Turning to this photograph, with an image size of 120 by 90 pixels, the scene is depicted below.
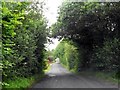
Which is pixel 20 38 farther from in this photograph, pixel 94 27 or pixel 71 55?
pixel 71 55

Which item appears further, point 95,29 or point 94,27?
point 95,29

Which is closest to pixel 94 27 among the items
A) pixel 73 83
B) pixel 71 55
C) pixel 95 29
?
pixel 95 29

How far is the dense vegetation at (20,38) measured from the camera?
321 inches

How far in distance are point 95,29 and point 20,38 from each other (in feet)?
36.9

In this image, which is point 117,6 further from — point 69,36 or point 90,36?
point 69,36

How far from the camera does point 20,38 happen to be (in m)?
17.0

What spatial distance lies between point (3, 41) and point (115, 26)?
58.6 ft

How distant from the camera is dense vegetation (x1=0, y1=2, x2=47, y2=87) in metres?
8.15

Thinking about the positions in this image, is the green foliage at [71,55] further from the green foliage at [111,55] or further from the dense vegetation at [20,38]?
the green foliage at [111,55]

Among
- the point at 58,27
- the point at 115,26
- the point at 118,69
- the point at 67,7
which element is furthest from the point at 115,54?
the point at 58,27

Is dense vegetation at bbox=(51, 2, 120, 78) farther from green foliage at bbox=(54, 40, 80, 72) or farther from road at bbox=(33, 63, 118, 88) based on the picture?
green foliage at bbox=(54, 40, 80, 72)

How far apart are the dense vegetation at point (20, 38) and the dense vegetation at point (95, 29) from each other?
95.3 inches

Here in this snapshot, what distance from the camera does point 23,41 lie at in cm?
1792

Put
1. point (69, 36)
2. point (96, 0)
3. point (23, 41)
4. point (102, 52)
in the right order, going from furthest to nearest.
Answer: point (69, 36) < point (102, 52) < point (96, 0) < point (23, 41)
